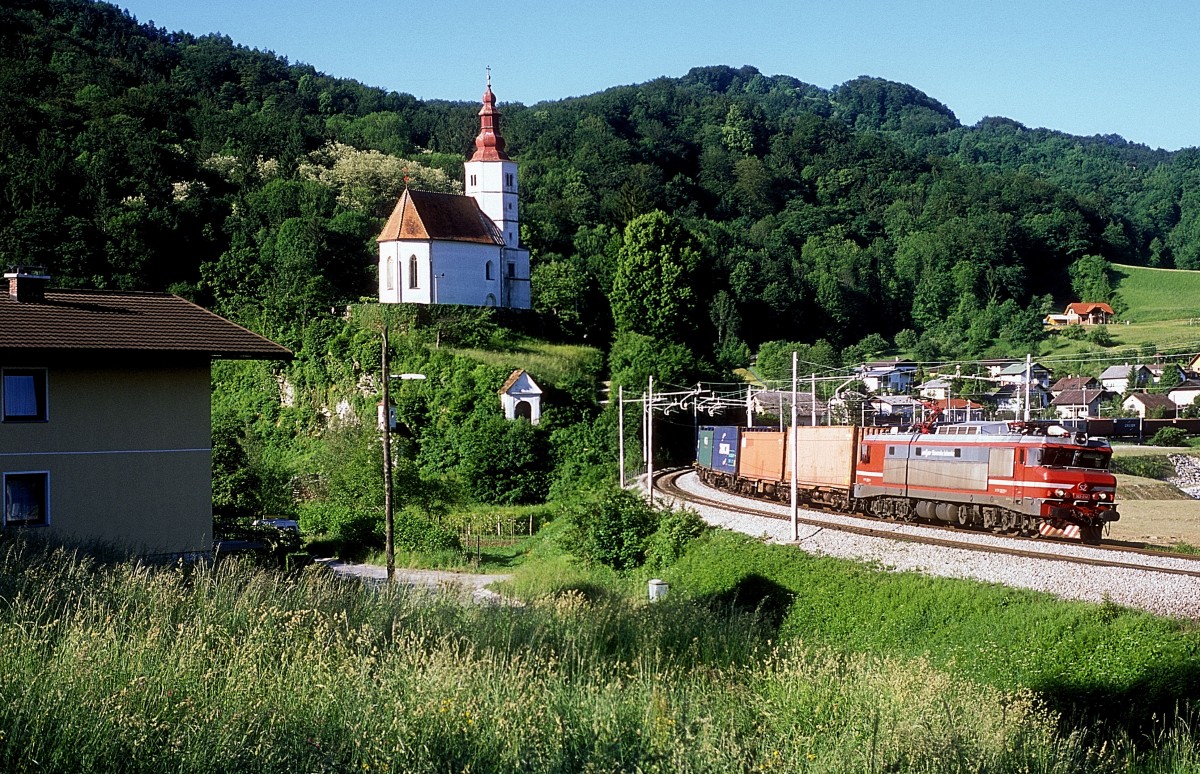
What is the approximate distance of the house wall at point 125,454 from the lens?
68.3ft

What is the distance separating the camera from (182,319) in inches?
901

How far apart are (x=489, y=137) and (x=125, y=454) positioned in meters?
46.7

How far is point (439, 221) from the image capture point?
200 feet

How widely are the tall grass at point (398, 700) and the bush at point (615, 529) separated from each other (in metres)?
19.4

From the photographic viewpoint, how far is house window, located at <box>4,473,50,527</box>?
20.3 metres

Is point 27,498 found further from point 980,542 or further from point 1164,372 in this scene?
point 1164,372

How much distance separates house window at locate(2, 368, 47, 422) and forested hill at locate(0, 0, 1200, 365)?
122 feet

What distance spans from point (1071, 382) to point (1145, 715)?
71.7 m

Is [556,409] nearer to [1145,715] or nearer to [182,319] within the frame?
[182,319]

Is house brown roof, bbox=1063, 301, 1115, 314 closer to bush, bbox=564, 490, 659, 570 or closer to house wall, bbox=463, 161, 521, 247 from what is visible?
house wall, bbox=463, 161, 521, 247

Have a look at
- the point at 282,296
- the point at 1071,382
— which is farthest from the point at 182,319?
the point at 1071,382

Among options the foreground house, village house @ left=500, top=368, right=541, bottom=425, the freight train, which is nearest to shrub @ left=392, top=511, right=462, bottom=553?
the freight train

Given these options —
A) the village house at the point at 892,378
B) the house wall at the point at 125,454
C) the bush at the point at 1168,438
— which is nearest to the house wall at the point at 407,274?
the village house at the point at 892,378

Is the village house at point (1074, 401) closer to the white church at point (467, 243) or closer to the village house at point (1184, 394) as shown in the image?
the village house at point (1184, 394)
